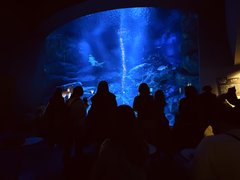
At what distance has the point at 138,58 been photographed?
25.2 m

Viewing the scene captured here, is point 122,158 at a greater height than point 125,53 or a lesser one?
lesser

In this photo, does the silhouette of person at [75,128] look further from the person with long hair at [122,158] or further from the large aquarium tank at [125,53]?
the large aquarium tank at [125,53]

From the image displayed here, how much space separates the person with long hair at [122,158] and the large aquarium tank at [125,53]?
1115 cm

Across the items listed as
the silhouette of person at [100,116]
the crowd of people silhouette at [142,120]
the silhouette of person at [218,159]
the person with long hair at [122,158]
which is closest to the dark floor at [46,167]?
the crowd of people silhouette at [142,120]

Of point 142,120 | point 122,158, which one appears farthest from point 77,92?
point 122,158

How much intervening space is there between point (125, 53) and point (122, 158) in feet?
81.8

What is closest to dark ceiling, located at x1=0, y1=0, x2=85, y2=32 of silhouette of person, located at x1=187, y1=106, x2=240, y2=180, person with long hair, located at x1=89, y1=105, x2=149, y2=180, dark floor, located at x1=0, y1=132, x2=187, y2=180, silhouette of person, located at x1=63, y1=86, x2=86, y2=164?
silhouette of person, located at x1=63, y1=86, x2=86, y2=164

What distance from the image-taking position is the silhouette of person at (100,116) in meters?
2.55

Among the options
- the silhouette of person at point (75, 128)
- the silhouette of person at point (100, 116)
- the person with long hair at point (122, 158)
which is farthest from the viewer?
the silhouette of person at point (75, 128)

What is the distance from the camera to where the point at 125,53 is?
24.8 metres

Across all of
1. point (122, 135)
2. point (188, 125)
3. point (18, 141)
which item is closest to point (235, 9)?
point (188, 125)

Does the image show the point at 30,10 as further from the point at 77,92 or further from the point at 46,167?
the point at 46,167

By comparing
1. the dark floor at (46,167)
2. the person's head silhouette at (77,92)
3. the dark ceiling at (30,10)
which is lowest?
the dark floor at (46,167)

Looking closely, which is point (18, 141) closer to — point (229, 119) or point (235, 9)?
point (229, 119)
